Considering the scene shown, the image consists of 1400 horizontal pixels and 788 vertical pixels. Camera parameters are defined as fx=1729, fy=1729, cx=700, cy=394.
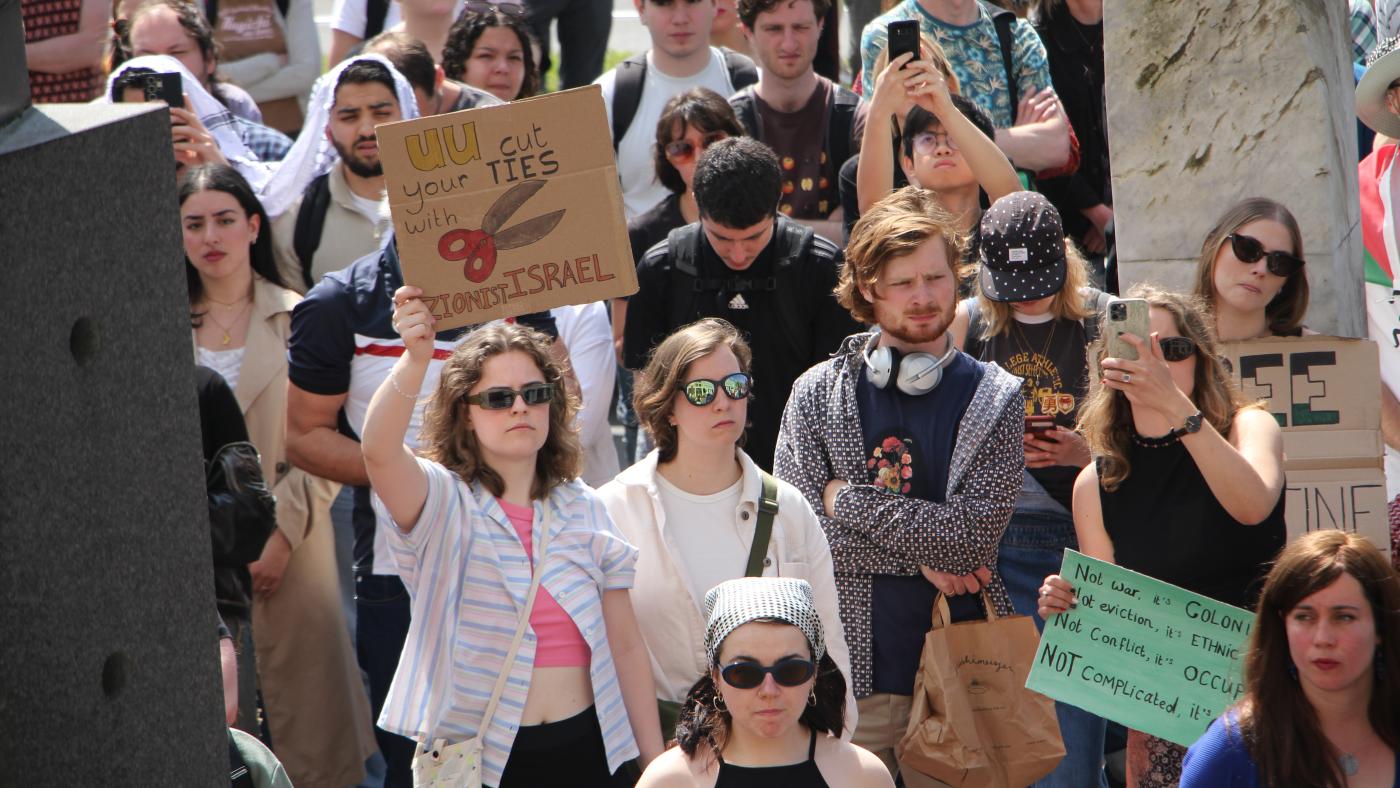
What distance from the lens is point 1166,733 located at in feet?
14.8

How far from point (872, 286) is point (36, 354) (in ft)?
9.78

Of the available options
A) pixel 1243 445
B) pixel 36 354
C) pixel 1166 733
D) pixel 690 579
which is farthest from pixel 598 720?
pixel 36 354

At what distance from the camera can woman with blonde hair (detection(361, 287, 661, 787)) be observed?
4645 mm

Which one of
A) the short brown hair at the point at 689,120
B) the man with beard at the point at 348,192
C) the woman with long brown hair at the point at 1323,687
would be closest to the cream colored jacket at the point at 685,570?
the woman with long brown hair at the point at 1323,687

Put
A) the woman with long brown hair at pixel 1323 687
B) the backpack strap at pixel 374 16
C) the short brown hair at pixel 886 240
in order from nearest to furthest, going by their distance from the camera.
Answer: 1. the woman with long brown hair at pixel 1323 687
2. the short brown hair at pixel 886 240
3. the backpack strap at pixel 374 16

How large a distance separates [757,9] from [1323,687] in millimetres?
4567

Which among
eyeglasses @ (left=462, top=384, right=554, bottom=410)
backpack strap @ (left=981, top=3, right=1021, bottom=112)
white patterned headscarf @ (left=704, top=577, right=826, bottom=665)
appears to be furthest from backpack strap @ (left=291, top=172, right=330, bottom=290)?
white patterned headscarf @ (left=704, top=577, right=826, bottom=665)

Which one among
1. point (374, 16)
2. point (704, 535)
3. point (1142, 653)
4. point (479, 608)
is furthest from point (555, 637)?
point (374, 16)

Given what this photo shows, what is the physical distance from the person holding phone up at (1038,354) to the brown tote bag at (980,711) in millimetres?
513

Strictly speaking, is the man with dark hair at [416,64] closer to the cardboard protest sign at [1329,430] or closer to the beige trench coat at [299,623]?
the beige trench coat at [299,623]

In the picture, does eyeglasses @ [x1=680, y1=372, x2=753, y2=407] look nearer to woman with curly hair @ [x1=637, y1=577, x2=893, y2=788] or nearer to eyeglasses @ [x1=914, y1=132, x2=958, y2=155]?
woman with curly hair @ [x1=637, y1=577, x2=893, y2=788]

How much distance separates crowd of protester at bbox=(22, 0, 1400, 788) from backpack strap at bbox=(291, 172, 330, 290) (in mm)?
13

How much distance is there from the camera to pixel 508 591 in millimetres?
4711

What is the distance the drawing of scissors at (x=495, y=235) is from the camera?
451 centimetres
